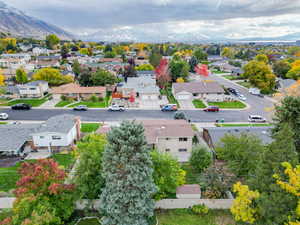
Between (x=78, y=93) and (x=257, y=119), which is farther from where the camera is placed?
(x=78, y=93)

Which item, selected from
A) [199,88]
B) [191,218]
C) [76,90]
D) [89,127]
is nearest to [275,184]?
[191,218]

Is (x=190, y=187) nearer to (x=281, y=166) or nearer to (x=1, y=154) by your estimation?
(x=281, y=166)

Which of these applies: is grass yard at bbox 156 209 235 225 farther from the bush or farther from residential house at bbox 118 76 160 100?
A: residential house at bbox 118 76 160 100

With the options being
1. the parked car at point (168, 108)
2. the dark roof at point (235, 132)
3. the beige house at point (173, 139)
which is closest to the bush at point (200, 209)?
the beige house at point (173, 139)

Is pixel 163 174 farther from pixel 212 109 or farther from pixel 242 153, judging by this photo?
pixel 212 109

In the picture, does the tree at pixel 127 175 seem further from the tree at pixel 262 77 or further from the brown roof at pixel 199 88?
the tree at pixel 262 77
